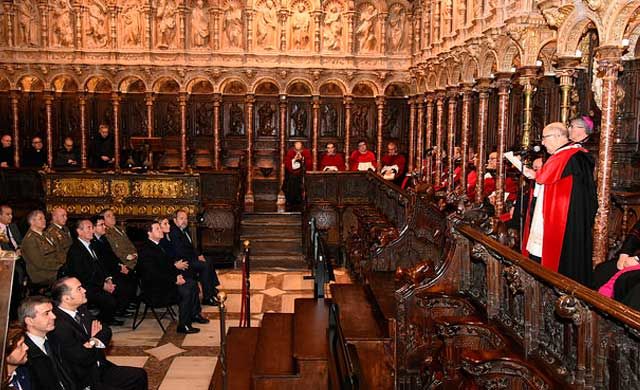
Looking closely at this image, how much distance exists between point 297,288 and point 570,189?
22.8 ft

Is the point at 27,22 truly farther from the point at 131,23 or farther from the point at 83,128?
the point at 83,128

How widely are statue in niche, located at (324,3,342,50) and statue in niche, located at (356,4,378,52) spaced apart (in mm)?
553

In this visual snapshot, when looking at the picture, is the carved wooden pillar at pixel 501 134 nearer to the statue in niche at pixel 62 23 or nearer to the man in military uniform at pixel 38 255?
the man in military uniform at pixel 38 255

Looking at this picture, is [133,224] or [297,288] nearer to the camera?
[297,288]

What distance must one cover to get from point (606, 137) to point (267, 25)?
1303 cm

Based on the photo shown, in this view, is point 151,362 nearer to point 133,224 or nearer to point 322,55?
point 133,224

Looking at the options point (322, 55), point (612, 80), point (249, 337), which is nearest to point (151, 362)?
point (249, 337)

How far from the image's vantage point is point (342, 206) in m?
14.9

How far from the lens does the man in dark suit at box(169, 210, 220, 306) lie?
9.51 meters

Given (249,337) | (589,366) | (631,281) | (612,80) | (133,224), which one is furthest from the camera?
(133,224)

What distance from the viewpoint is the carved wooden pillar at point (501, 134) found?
9.58 meters

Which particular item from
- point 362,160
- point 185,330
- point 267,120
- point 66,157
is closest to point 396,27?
point 362,160

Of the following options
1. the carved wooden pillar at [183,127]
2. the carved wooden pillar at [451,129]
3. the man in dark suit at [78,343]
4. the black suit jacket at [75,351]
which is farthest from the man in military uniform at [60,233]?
the carved wooden pillar at [183,127]

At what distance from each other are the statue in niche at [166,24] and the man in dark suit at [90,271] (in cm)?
1075
